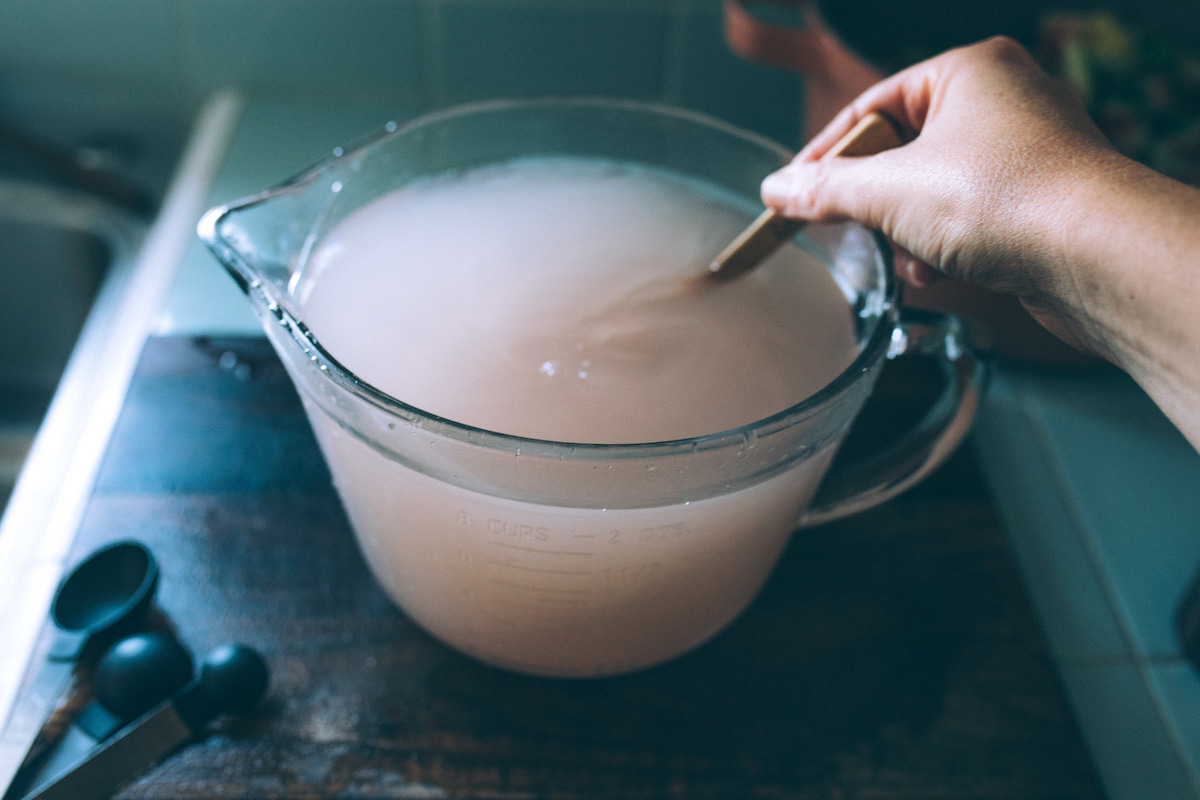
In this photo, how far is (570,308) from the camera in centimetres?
57

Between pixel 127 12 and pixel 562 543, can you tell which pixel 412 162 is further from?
pixel 127 12

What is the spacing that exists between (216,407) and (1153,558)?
2.68 feet

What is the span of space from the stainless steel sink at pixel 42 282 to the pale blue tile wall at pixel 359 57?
0.10m

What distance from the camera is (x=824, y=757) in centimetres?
58

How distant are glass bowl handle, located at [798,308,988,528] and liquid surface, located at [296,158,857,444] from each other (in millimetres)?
68

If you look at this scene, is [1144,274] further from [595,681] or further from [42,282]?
[42,282]

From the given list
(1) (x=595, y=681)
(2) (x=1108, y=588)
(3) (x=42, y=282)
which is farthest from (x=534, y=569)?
(3) (x=42, y=282)

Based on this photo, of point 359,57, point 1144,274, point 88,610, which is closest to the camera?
point 1144,274

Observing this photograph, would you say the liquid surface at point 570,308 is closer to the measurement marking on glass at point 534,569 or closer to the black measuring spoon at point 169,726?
the measurement marking on glass at point 534,569

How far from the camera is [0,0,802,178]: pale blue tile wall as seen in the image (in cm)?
107

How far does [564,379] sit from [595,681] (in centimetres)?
23

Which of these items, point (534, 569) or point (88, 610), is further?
point (88, 610)

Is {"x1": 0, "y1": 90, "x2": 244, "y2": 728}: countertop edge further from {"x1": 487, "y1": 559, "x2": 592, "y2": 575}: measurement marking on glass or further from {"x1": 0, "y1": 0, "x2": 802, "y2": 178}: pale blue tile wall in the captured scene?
{"x1": 487, "y1": 559, "x2": 592, "y2": 575}: measurement marking on glass

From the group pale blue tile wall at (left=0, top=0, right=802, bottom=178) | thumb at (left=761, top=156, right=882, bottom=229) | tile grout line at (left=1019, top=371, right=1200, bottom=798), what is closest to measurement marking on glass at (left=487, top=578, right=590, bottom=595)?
thumb at (left=761, top=156, right=882, bottom=229)
